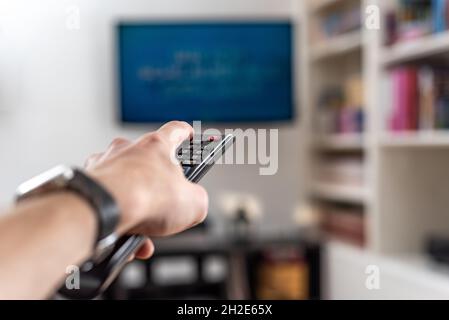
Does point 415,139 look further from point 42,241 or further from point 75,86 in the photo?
point 42,241

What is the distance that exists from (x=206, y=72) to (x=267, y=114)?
0.97 ft

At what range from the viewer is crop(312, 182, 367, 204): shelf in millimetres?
2385

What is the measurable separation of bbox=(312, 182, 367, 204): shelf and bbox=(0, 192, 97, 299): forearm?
2095mm

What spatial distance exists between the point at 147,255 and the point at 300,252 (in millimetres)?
2012

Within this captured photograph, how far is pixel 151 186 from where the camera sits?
31cm

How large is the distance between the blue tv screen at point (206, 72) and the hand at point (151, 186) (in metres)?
2.20

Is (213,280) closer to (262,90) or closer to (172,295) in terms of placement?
(172,295)

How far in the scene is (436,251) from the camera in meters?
1.88

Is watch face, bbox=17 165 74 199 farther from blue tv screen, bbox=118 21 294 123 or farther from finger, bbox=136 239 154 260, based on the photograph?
blue tv screen, bbox=118 21 294 123

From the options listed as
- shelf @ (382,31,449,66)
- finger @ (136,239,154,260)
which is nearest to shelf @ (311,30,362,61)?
shelf @ (382,31,449,66)

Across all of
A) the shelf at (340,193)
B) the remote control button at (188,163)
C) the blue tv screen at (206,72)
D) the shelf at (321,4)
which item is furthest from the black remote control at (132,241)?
the shelf at (321,4)

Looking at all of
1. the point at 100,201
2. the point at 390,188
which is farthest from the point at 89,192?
the point at 390,188

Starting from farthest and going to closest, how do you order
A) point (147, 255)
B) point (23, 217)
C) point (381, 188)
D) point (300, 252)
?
point (300, 252), point (381, 188), point (147, 255), point (23, 217)
